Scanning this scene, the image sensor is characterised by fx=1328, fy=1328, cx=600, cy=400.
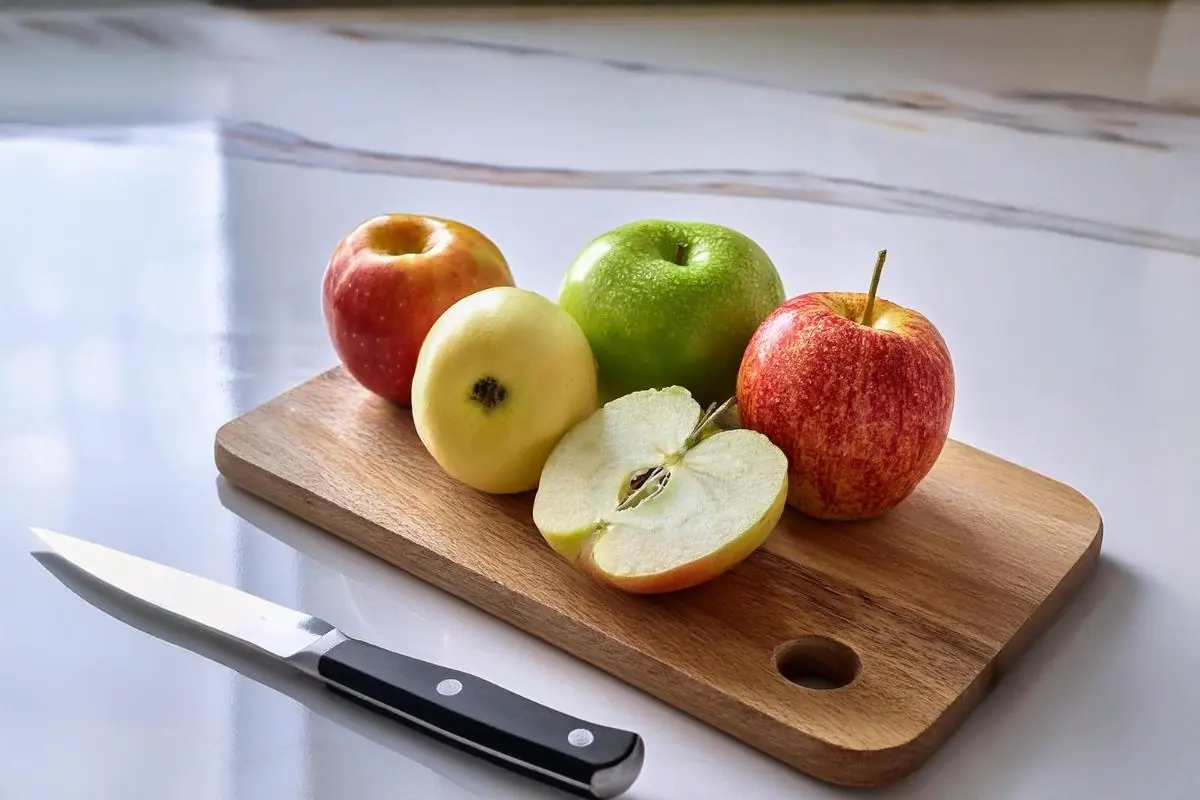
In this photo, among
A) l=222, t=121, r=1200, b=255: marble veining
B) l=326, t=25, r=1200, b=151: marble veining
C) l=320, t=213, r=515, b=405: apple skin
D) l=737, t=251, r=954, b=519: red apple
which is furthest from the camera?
l=326, t=25, r=1200, b=151: marble veining

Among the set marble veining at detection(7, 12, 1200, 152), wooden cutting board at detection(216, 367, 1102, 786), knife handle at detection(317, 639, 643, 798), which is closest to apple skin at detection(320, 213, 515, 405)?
wooden cutting board at detection(216, 367, 1102, 786)

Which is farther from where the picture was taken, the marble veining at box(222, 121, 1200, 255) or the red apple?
the marble veining at box(222, 121, 1200, 255)

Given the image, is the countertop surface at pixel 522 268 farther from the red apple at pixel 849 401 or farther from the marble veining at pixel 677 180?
the red apple at pixel 849 401

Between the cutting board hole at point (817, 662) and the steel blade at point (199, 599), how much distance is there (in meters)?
0.26

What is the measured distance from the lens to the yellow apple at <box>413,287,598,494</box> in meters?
0.82

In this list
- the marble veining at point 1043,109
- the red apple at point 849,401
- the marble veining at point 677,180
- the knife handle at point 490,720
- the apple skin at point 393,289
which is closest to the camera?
the knife handle at point 490,720

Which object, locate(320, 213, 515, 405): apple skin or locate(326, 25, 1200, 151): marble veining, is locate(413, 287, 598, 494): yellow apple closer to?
locate(320, 213, 515, 405): apple skin

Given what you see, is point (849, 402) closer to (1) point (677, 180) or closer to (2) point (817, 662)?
(2) point (817, 662)

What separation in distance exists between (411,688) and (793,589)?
238 millimetres

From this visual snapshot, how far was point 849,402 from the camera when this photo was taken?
0.80 meters

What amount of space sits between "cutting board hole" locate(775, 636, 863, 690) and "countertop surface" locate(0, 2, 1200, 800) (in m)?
0.06

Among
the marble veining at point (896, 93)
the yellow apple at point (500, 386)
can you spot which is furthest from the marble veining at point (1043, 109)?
the yellow apple at point (500, 386)

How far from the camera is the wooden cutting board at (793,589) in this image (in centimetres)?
71

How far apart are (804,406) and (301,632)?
325 mm
